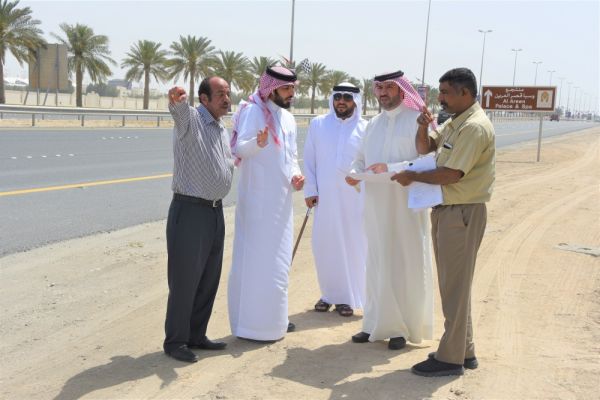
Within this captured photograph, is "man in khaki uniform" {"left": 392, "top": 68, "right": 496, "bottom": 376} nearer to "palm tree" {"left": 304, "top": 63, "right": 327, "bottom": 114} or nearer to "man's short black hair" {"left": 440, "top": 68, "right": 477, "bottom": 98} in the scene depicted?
"man's short black hair" {"left": 440, "top": 68, "right": 477, "bottom": 98}

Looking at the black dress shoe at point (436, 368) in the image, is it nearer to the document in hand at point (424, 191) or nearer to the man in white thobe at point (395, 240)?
the man in white thobe at point (395, 240)

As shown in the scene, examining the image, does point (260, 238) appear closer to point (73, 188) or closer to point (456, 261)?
point (456, 261)

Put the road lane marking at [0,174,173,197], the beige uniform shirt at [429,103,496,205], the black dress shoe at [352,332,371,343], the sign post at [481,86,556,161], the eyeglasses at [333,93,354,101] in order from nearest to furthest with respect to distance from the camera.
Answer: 1. the beige uniform shirt at [429,103,496,205]
2. the black dress shoe at [352,332,371,343]
3. the eyeglasses at [333,93,354,101]
4. the road lane marking at [0,174,173,197]
5. the sign post at [481,86,556,161]

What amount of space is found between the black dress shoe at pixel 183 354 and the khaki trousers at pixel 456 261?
1.58 meters

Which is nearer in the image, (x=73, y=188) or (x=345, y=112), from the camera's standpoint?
(x=345, y=112)

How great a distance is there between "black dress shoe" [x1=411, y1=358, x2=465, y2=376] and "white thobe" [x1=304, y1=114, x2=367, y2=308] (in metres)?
1.50

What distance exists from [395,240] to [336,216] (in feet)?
3.49

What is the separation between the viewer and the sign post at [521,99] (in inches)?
939

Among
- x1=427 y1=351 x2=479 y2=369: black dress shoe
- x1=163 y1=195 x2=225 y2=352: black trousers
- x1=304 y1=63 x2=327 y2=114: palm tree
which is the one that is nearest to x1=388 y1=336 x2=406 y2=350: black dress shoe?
x1=427 y1=351 x2=479 y2=369: black dress shoe

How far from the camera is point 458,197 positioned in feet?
13.5

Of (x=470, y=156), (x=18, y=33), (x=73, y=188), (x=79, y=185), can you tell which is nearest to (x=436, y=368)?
(x=470, y=156)

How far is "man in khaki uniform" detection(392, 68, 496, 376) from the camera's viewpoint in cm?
403

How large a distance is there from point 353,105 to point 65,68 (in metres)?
37.2

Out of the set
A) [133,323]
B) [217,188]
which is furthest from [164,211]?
[217,188]
